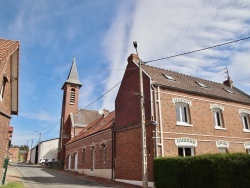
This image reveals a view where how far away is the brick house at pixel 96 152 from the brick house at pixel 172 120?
1.30 m

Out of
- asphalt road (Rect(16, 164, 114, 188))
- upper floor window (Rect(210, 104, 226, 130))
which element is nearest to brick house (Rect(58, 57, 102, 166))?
asphalt road (Rect(16, 164, 114, 188))

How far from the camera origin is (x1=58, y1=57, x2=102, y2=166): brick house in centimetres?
3791

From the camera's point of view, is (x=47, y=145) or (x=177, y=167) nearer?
(x=177, y=167)

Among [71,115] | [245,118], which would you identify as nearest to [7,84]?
[245,118]

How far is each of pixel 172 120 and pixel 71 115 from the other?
26.1 metres

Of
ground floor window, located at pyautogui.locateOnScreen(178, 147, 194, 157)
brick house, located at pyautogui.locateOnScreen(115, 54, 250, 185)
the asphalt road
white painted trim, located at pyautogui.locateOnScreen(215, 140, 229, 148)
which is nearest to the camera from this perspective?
the asphalt road

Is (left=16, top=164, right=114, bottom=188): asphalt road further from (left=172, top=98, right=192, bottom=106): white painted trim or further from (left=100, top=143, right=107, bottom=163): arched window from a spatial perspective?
(left=172, top=98, right=192, bottom=106): white painted trim

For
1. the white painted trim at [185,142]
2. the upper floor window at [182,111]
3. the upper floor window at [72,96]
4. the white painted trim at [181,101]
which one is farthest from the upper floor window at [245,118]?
the upper floor window at [72,96]

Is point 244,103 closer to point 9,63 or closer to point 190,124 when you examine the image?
point 190,124

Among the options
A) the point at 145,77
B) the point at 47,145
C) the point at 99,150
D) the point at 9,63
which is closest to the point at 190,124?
the point at 145,77

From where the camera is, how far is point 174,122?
16453 mm

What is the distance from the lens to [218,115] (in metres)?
19.5

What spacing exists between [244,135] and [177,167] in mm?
10356

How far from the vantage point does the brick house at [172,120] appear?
15844 millimetres
